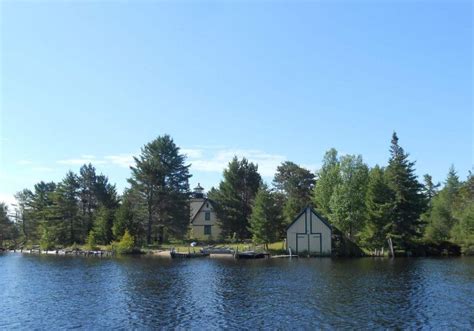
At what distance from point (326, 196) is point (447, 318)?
5074 cm

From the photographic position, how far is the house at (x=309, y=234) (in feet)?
229

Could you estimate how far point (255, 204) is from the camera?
7469 cm

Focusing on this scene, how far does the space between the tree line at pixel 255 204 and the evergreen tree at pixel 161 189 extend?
0.59 feet

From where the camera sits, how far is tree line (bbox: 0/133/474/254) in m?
68.8

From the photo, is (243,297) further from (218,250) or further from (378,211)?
(218,250)

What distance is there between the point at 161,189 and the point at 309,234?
95.7 ft

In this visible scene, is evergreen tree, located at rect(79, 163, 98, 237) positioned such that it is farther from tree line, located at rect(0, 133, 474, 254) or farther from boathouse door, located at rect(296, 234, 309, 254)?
boathouse door, located at rect(296, 234, 309, 254)

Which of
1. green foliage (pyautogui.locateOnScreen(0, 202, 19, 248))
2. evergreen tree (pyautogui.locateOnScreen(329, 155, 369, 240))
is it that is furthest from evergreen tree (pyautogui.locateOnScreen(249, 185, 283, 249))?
green foliage (pyautogui.locateOnScreen(0, 202, 19, 248))

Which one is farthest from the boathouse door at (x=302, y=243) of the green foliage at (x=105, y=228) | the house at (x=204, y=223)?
the green foliage at (x=105, y=228)

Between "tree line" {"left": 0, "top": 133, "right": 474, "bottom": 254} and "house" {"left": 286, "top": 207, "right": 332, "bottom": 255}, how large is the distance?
3.64m

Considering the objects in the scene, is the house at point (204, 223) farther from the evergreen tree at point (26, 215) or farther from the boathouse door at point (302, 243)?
the evergreen tree at point (26, 215)

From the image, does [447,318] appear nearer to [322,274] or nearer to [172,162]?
[322,274]

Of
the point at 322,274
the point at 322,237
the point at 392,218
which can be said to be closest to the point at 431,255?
the point at 392,218

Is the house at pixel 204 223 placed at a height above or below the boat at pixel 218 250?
above
